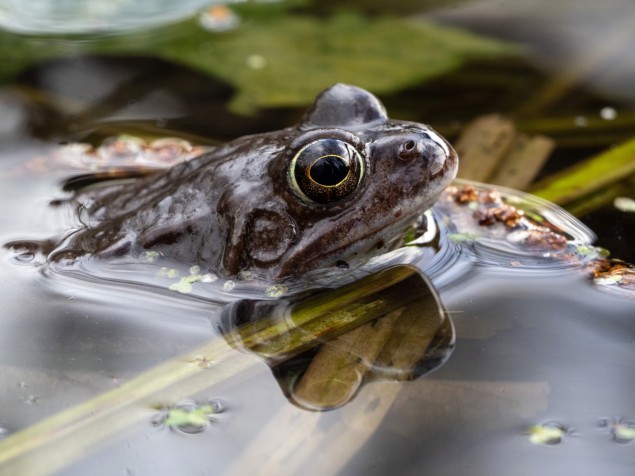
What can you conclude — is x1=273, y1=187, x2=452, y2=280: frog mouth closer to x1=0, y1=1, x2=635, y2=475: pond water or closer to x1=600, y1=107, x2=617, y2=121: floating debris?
x1=0, y1=1, x2=635, y2=475: pond water

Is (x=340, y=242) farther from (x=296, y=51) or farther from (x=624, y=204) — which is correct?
(x=296, y=51)

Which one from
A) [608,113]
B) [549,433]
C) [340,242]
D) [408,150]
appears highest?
[408,150]

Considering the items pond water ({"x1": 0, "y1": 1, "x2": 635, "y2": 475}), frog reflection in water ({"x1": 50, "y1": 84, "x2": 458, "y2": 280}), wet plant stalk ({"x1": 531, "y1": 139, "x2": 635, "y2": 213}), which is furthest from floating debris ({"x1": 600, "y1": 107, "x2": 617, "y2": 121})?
frog reflection in water ({"x1": 50, "y1": 84, "x2": 458, "y2": 280})

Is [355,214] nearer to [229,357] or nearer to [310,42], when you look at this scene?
[229,357]

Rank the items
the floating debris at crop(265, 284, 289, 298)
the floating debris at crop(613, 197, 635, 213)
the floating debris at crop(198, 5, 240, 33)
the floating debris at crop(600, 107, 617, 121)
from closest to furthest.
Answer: the floating debris at crop(265, 284, 289, 298), the floating debris at crop(613, 197, 635, 213), the floating debris at crop(600, 107, 617, 121), the floating debris at crop(198, 5, 240, 33)

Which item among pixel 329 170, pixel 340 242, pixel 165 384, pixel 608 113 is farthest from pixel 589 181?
pixel 165 384

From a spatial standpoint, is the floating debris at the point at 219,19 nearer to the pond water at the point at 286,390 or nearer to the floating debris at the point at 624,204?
the pond water at the point at 286,390
